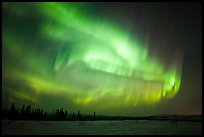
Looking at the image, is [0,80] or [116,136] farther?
[116,136]

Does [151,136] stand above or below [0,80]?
below

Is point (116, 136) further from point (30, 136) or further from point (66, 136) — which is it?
point (30, 136)

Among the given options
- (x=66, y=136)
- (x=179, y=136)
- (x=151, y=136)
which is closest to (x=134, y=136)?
(x=151, y=136)

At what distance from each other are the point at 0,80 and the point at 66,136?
4739 mm

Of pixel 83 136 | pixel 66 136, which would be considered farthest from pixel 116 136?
pixel 66 136

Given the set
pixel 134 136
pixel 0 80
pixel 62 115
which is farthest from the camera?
pixel 62 115

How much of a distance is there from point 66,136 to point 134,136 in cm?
390

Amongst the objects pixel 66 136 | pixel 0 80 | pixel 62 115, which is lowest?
pixel 62 115

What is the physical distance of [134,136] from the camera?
11.5 metres

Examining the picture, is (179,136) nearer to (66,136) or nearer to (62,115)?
(66,136)

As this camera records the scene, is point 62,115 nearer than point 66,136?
No

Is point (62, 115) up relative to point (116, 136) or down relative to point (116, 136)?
down

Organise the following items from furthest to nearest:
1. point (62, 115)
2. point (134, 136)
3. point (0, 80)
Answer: point (62, 115), point (134, 136), point (0, 80)

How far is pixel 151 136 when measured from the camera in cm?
1152
